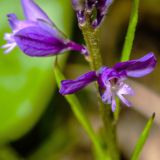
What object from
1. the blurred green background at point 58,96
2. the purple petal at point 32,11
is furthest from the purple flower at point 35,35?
the blurred green background at point 58,96

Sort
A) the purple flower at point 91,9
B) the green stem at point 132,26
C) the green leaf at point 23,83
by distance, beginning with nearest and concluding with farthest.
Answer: the purple flower at point 91,9
the green stem at point 132,26
the green leaf at point 23,83

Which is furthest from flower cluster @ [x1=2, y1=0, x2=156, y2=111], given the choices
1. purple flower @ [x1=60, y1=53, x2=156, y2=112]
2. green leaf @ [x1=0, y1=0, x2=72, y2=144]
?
green leaf @ [x1=0, y1=0, x2=72, y2=144]

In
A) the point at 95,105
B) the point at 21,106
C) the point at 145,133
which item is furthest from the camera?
the point at 95,105

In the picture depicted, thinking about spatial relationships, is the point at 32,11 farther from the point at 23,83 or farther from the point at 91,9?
the point at 23,83

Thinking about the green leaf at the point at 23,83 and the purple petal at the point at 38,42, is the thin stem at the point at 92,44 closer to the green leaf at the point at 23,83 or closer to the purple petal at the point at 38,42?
the purple petal at the point at 38,42

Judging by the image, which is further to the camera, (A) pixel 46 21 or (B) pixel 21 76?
(B) pixel 21 76

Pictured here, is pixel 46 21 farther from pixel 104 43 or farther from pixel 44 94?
pixel 104 43

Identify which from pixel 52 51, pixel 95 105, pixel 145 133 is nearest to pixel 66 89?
pixel 52 51

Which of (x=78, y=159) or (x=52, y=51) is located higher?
(x=52, y=51)
